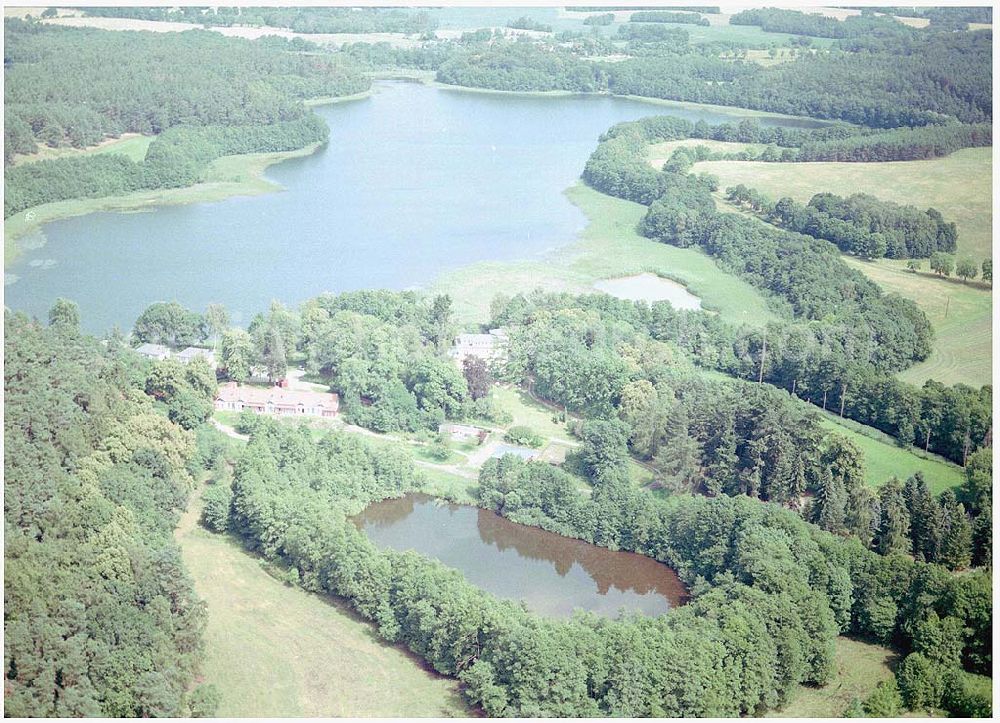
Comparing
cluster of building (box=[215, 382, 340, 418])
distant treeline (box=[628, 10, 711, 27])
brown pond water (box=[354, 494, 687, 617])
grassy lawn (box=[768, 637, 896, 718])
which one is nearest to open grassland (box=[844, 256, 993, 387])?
brown pond water (box=[354, 494, 687, 617])

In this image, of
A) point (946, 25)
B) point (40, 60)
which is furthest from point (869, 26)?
point (40, 60)

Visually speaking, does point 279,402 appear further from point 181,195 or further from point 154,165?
point 154,165

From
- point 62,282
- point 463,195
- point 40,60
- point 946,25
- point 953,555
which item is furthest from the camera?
point 946,25

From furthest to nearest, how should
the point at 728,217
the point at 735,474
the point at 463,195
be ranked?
the point at 463,195
the point at 728,217
the point at 735,474

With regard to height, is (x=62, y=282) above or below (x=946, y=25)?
below

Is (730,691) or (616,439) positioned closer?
(730,691)

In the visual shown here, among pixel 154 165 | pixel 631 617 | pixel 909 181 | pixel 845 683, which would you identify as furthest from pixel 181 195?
pixel 845 683

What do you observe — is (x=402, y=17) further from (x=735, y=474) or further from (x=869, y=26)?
(x=735, y=474)
